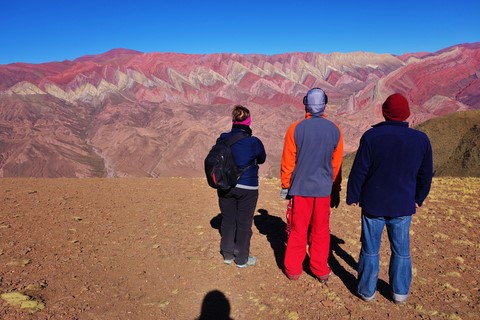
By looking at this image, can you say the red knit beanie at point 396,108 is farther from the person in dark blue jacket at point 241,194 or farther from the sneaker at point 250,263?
the sneaker at point 250,263

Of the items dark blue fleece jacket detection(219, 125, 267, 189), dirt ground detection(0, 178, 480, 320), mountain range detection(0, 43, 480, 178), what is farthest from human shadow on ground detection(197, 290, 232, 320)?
mountain range detection(0, 43, 480, 178)

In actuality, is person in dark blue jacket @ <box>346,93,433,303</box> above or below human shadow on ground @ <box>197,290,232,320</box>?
above

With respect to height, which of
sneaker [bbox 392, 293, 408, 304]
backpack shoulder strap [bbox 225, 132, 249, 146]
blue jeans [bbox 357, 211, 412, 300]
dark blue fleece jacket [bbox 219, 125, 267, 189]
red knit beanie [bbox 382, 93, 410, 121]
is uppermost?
red knit beanie [bbox 382, 93, 410, 121]

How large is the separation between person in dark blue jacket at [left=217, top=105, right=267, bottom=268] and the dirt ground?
0.98ft

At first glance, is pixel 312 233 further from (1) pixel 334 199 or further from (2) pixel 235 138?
(2) pixel 235 138

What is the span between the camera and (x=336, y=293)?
3.76 meters

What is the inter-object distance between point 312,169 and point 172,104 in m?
94.3

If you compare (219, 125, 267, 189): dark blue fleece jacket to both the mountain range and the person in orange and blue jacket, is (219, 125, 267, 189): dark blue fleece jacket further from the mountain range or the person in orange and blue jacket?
the mountain range

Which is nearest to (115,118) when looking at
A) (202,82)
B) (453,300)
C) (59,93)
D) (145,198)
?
(59,93)

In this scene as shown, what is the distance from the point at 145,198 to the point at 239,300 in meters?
4.42

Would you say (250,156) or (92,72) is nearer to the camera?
(250,156)

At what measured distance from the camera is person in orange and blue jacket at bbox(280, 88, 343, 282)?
3549 millimetres

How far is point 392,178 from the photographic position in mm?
3168

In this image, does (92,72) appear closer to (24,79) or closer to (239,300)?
(24,79)
